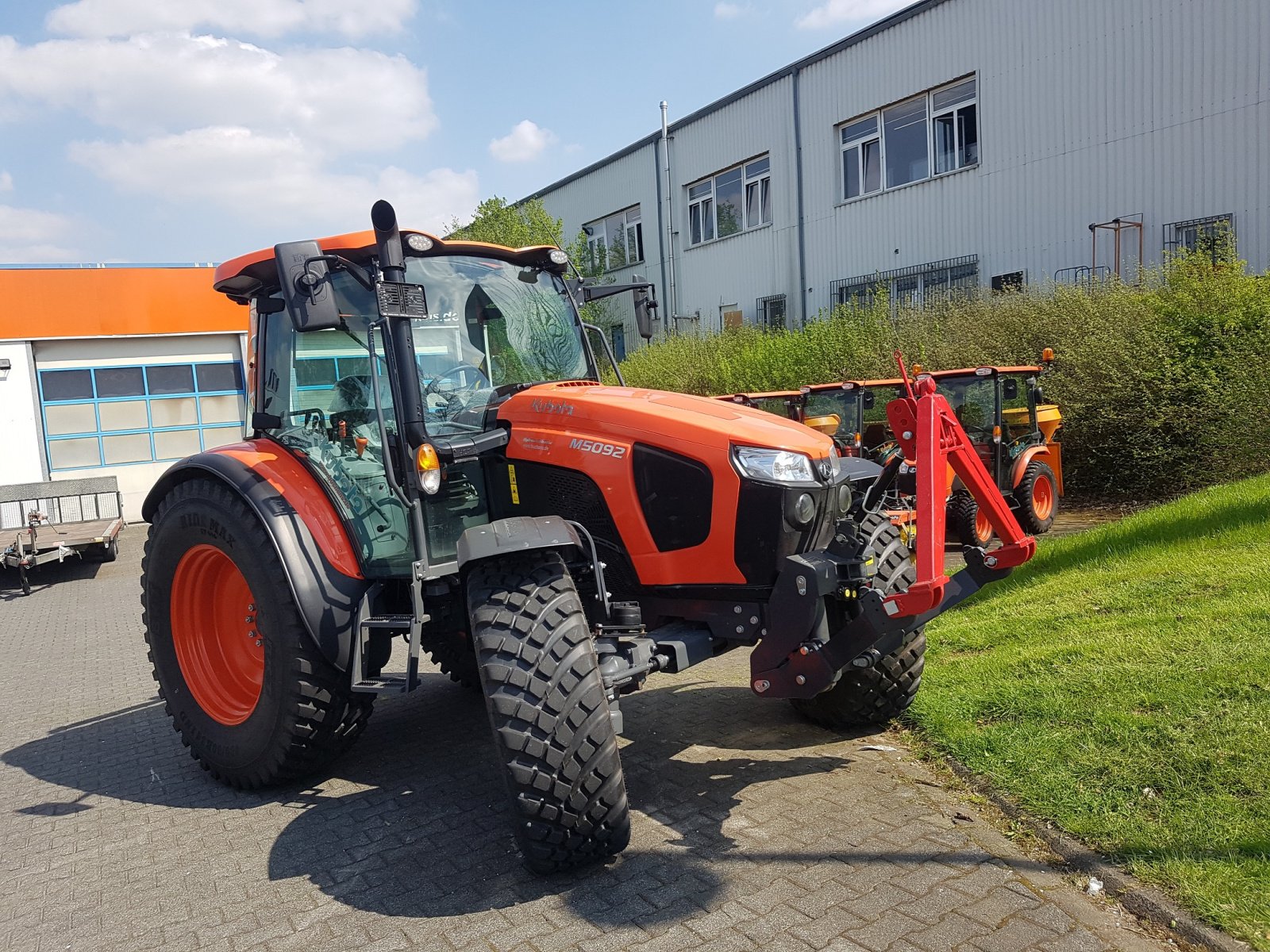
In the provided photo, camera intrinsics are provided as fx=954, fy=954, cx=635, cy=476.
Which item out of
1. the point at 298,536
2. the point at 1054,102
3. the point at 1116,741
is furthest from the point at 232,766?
the point at 1054,102

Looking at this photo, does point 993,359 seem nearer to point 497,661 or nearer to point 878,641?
point 878,641

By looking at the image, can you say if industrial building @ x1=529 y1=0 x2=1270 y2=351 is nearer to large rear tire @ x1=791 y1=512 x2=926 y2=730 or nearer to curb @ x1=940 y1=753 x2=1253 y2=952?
large rear tire @ x1=791 y1=512 x2=926 y2=730

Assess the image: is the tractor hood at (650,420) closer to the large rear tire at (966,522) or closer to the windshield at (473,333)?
the windshield at (473,333)

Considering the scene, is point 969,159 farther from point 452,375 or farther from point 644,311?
point 452,375

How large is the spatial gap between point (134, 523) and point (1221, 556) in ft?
54.4

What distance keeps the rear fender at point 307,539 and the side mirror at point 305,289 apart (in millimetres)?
870

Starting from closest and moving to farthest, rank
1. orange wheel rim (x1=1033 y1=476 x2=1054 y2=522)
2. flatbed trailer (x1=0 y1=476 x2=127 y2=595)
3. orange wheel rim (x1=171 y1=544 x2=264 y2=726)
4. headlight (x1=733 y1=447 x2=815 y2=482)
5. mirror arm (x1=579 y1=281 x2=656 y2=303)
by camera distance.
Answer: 1. headlight (x1=733 y1=447 x2=815 y2=482)
2. orange wheel rim (x1=171 y1=544 x2=264 y2=726)
3. mirror arm (x1=579 y1=281 x2=656 y2=303)
4. orange wheel rim (x1=1033 y1=476 x2=1054 y2=522)
5. flatbed trailer (x1=0 y1=476 x2=127 y2=595)

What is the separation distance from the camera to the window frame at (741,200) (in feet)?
62.2

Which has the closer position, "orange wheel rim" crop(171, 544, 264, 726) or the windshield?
the windshield

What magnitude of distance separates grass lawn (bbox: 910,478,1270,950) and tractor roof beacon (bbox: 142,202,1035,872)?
66 centimetres

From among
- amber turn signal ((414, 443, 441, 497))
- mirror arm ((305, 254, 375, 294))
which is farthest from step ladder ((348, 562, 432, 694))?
mirror arm ((305, 254, 375, 294))

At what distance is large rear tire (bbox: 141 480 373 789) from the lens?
3.94m

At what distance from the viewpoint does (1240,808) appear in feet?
10.6

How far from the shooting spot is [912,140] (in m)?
15.8
